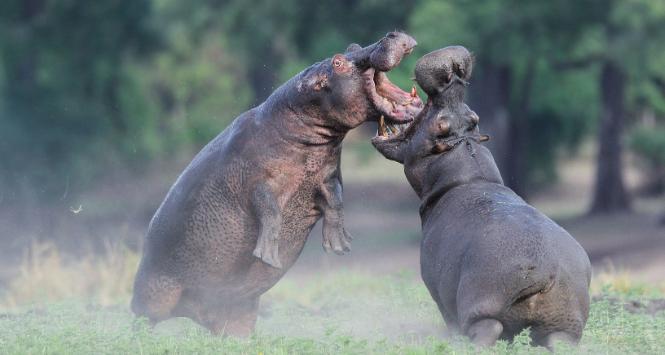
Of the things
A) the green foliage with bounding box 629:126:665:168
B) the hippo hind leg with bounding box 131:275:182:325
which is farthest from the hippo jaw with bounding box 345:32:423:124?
the green foliage with bounding box 629:126:665:168

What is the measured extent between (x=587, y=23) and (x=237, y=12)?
7426mm

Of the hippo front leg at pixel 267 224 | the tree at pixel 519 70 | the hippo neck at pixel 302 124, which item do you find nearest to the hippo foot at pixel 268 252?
the hippo front leg at pixel 267 224

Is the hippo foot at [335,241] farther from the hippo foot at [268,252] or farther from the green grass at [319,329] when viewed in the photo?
the green grass at [319,329]

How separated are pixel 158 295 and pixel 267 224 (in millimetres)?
1195

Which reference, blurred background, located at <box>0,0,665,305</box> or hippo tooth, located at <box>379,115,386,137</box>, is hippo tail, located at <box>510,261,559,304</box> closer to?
hippo tooth, located at <box>379,115,386,137</box>

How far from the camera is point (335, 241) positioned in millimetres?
8188

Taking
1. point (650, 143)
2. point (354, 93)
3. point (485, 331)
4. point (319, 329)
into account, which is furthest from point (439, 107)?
point (650, 143)

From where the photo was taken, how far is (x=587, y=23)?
21.2 metres

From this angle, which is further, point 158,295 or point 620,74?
point 620,74

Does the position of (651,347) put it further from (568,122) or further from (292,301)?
(568,122)

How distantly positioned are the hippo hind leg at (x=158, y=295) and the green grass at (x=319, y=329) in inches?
5.4

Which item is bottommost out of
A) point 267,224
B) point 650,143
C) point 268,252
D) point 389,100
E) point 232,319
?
point 650,143

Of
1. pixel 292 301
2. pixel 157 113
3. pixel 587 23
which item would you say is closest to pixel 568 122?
pixel 587 23

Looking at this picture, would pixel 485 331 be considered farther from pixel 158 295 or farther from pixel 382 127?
pixel 158 295
